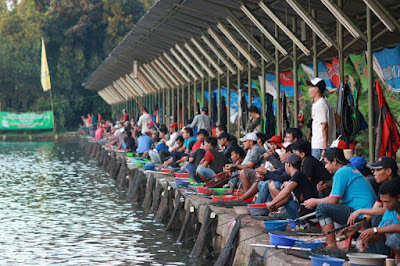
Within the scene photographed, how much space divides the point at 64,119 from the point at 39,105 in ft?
7.83

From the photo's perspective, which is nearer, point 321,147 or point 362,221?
point 362,221

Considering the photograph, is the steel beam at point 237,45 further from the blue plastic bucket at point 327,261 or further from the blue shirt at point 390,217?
the blue plastic bucket at point 327,261

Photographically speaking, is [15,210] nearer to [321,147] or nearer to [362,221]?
[321,147]

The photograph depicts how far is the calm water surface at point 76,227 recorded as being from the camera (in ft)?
36.9

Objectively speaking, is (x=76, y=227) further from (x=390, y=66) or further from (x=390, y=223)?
(x=390, y=223)

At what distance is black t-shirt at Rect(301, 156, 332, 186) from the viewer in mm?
9531

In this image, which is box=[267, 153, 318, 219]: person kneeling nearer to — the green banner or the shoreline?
the shoreline

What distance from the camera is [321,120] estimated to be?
1081cm

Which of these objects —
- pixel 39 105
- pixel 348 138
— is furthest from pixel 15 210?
pixel 39 105

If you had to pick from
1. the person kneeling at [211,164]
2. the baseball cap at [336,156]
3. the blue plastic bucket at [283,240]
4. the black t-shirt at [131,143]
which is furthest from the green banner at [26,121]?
the blue plastic bucket at [283,240]

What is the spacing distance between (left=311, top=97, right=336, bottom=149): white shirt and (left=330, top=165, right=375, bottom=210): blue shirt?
294cm

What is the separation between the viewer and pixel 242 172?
39.5ft

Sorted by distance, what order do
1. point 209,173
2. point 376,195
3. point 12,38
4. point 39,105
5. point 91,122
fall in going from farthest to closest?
point 12,38 → point 39,105 → point 91,122 → point 209,173 → point 376,195

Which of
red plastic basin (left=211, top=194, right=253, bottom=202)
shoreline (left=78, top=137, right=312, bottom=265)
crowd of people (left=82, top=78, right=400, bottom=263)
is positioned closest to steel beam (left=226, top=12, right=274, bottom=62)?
crowd of people (left=82, top=78, right=400, bottom=263)
